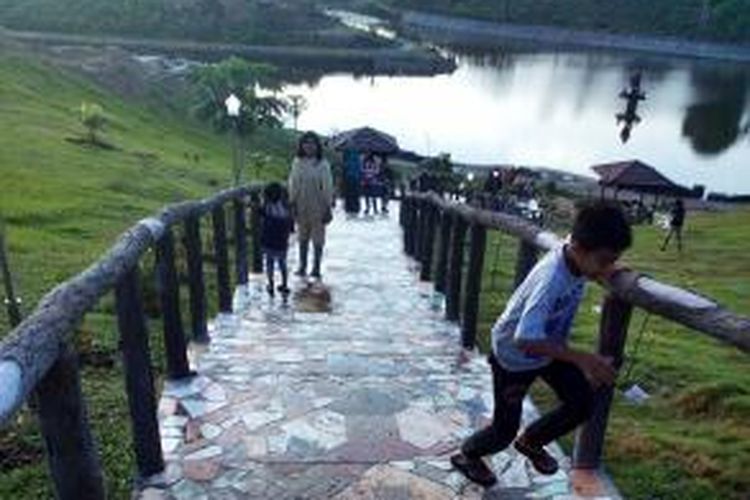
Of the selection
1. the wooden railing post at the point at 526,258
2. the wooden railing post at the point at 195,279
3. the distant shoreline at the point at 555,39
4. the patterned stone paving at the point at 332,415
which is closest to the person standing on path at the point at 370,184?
the patterned stone paving at the point at 332,415

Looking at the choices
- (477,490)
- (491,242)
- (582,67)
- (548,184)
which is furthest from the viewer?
(582,67)

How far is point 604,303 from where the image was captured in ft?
19.5

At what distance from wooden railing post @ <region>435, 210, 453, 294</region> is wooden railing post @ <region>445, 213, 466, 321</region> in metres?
1.02

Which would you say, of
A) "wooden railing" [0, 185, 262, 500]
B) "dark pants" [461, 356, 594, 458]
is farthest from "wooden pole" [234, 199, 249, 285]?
"dark pants" [461, 356, 594, 458]

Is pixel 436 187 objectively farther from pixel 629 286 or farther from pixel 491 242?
pixel 629 286

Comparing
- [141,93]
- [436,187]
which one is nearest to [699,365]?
[436,187]

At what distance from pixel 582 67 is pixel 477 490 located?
106261 mm

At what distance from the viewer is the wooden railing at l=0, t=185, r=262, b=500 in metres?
3.73

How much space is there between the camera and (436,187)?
30.0 metres

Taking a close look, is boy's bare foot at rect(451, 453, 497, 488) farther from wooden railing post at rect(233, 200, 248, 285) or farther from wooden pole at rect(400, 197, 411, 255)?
wooden pole at rect(400, 197, 411, 255)

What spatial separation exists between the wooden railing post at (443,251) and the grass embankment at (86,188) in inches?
121

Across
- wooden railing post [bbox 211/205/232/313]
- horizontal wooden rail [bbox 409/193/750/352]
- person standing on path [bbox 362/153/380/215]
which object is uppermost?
horizontal wooden rail [bbox 409/193/750/352]

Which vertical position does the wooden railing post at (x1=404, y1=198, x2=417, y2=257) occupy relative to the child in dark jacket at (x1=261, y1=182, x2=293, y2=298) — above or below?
below

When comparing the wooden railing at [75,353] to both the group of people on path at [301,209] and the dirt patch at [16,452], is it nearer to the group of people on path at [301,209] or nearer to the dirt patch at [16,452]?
the dirt patch at [16,452]
